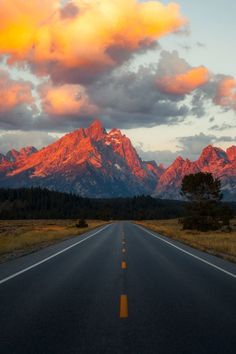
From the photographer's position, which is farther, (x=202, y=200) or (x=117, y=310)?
(x=202, y=200)

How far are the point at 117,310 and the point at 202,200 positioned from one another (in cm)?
5718

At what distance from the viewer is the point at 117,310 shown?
9.13 metres

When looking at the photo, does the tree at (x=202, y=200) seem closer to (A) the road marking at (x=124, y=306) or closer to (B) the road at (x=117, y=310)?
(B) the road at (x=117, y=310)

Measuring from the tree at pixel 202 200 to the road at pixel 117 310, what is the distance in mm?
48234

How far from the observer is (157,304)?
975cm

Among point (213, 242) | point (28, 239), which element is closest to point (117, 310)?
point (213, 242)

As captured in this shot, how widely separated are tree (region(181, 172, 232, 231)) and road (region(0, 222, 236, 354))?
158 ft

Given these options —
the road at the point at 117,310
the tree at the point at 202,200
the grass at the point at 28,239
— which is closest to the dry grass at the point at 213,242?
the road at the point at 117,310

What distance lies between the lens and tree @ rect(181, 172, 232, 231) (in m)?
63.9

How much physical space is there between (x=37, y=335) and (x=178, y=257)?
47.8 feet

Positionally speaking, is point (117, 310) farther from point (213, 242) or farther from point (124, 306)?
point (213, 242)

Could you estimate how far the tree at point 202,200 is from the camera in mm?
63875

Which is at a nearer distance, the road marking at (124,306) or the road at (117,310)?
the road at (117,310)

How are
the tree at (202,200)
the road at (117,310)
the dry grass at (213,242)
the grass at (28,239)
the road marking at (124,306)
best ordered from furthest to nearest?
the tree at (202,200), the grass at (28,239), the dry grass at (213,242), the road marking at (124,306), the road at (117,310)
